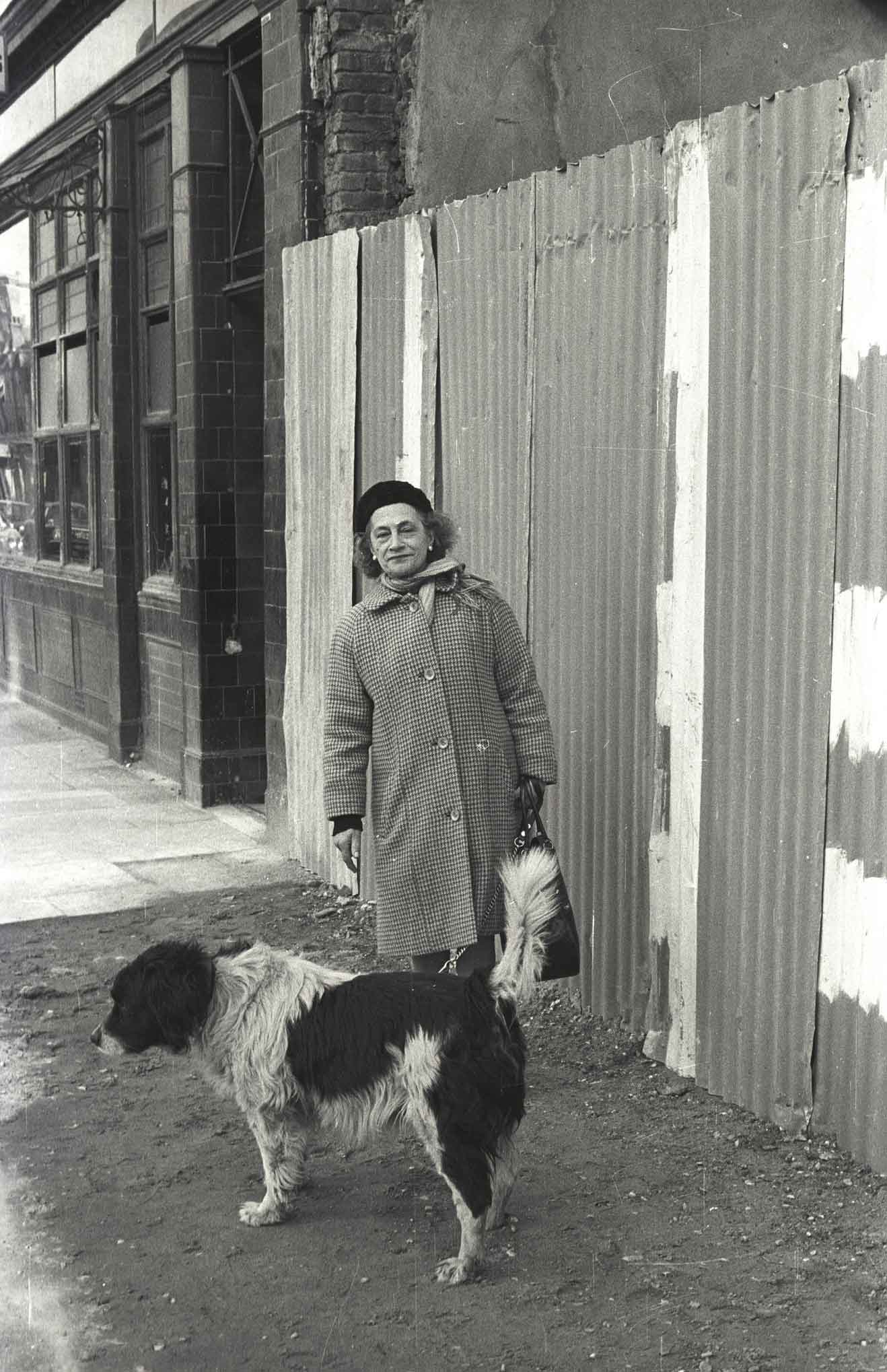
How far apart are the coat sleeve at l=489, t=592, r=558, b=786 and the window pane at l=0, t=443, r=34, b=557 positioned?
1191 cm

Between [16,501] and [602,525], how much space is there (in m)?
12.5

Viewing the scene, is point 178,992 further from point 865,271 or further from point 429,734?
point 865,271

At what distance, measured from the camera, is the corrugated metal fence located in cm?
458

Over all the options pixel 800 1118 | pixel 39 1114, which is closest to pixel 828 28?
pixel 800 1118

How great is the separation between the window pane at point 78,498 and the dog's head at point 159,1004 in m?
10.3

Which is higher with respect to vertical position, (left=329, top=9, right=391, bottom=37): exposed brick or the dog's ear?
(left=329, top=9, right=391, bottom=37): exposed brick

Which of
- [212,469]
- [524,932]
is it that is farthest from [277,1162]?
[212,469]

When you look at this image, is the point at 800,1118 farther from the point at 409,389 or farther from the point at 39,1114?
the point at 409,389

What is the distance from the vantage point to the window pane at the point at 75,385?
46.4ft

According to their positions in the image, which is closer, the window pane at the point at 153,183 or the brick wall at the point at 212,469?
the brick wall at the point at 212,469

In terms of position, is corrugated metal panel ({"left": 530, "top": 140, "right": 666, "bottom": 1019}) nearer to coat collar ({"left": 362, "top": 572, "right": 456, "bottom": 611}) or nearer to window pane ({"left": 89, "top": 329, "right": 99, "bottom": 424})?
coat collar ({"left": 362, "top": 572, "right": 456, "bottom": 611})

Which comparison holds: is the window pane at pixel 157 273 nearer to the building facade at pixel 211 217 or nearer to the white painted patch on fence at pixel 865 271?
the building facade at pixel 211 217

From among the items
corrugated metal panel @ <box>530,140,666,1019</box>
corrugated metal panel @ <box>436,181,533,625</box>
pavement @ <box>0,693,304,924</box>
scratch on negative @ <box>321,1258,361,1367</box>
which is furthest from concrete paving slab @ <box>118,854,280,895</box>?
scratch on negative @ <box>321,1258,361,1367</box>

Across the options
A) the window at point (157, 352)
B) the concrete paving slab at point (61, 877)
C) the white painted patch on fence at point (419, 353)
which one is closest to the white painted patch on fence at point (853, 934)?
the white painted patch on fence at point (419, 353)
